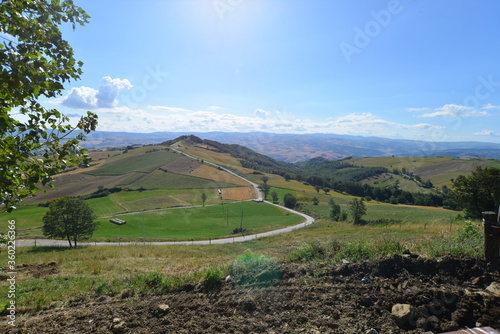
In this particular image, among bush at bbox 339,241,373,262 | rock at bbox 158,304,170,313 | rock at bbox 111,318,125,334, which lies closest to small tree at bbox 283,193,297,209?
bush at bbox 339,241,373,262

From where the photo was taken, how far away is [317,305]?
4.85 meters

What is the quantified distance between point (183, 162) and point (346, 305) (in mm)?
135086

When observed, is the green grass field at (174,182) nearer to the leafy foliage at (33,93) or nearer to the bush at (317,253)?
the bush at (317,253)

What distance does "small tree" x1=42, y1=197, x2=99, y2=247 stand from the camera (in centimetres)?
3309

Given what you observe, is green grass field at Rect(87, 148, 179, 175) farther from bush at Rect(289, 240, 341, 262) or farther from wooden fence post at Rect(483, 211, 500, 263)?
wooden fence post at Rect(483, 211, 500, 263)

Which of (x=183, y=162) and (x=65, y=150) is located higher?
(x=65, y=150)

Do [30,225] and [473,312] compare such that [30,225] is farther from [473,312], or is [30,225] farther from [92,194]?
[473,312]

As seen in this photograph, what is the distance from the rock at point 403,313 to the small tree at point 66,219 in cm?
3937

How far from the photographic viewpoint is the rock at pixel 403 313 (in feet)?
13.2

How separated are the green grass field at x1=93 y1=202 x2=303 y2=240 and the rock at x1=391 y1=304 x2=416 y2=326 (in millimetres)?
47023

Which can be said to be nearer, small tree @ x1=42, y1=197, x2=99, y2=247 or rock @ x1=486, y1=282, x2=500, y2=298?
rock @ x1=486, y1=282, x2=500, y2=298

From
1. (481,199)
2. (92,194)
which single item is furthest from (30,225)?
(481,199)

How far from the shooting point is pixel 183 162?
13450 cm

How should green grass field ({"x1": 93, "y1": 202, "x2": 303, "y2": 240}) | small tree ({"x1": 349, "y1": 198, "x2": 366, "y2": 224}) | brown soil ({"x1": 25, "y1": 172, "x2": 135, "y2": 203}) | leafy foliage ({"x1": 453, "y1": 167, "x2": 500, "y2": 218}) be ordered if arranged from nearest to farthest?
leafy foliage ({"x1": 453, "y1": 167, "x2": 500, "y2": 218})
small tree ({"x1": 349, "y1": 198, "x2": 366, "y2": 224})
green grass field ({"x1": 93, "y1": 202, "x2": 303, "y2": 240})
brown soil ({"x1": 25, "y1": 172, "x2": 135, "y2": 203})
